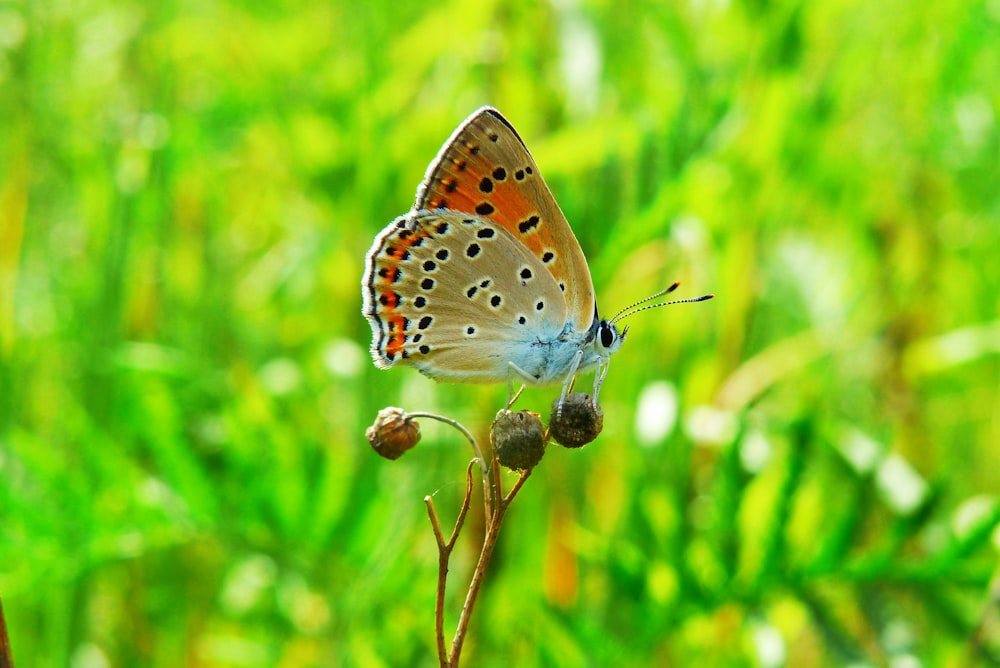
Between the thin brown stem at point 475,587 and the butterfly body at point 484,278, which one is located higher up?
the butterfly body at point 484,278

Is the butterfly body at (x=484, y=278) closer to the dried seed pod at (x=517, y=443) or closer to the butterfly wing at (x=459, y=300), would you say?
the butterfly wing at (x=459, y=300)

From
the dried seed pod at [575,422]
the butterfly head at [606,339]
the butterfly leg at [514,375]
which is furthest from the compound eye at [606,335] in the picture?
the dried seed pod at [575,422]

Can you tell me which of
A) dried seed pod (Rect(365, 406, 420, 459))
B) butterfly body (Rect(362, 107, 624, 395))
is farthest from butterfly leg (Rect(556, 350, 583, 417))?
dried seed pod (Rect(365, 406, 420, 459))

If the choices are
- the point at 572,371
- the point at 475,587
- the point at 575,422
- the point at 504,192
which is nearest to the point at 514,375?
the point at 572,371

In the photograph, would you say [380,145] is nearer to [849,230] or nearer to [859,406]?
[849,230]

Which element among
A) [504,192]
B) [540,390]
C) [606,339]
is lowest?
[540,390]

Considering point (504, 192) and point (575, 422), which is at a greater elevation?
point (504, 192)

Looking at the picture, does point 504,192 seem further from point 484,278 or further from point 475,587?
point 475,587
